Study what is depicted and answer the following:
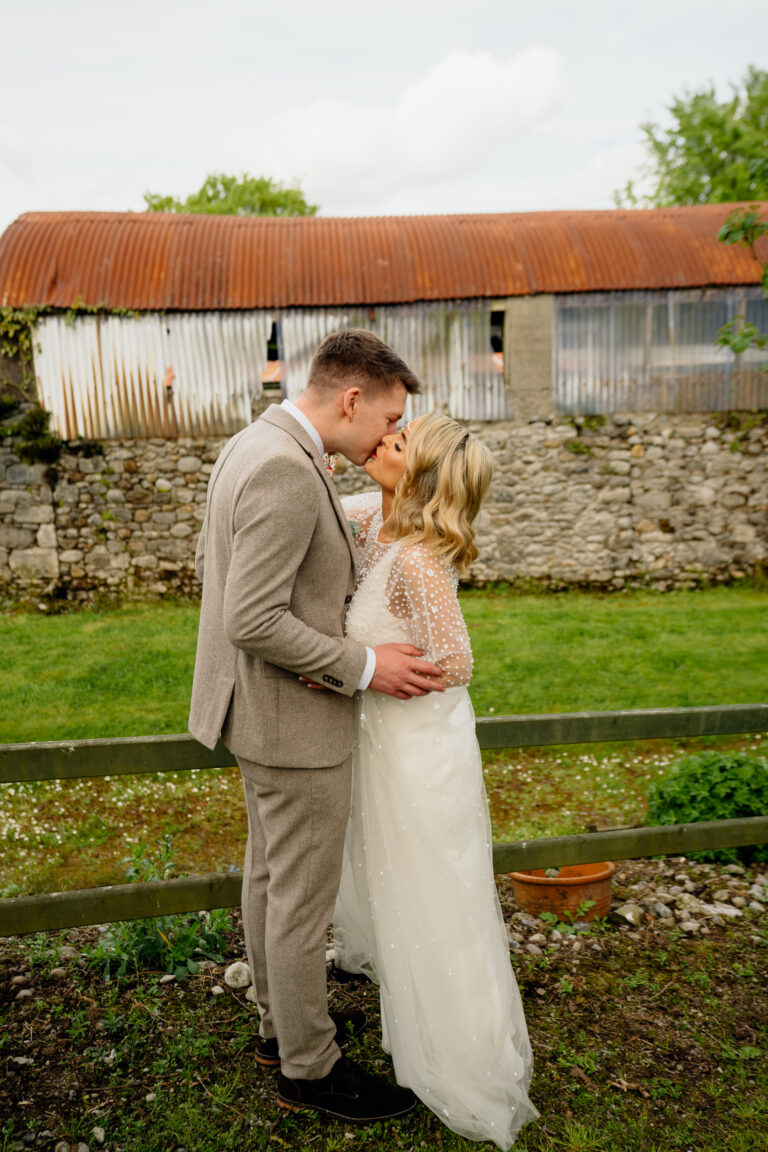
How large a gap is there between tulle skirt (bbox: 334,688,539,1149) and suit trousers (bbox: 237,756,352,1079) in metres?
0.20

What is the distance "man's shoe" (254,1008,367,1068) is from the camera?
285 centimetres

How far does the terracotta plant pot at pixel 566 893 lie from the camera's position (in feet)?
12.5

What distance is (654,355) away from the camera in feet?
42.0

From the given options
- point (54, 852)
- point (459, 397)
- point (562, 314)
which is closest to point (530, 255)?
point (562, 314)

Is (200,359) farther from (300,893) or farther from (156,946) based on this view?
(300,893)

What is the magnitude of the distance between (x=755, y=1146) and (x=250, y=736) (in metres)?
2.02

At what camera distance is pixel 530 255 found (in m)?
12.6

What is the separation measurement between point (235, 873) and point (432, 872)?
901 mm

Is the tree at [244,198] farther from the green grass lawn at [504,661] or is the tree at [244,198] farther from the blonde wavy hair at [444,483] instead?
the blonde wavy hair at [444,483]

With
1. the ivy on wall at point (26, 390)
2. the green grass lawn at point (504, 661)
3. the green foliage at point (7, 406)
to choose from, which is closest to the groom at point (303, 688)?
the green grass lawn at point (504, 661)

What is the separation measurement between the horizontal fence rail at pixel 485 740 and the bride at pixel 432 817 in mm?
726

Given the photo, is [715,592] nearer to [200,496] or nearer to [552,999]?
[200,496]

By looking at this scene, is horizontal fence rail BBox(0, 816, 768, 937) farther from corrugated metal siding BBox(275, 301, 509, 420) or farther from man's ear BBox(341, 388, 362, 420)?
corrugated metal siding BBox(275, 301, 509, 420)

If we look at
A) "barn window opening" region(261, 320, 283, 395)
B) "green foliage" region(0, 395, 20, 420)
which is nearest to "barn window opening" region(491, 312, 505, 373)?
"barn window opening" region(261, 320, 283, 395)
